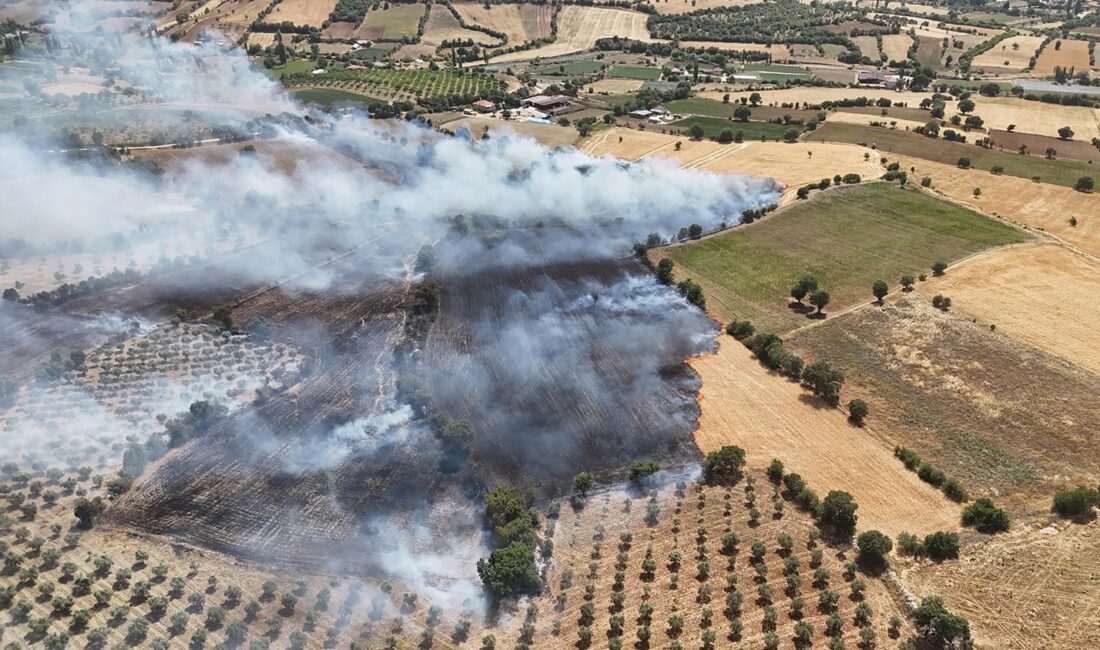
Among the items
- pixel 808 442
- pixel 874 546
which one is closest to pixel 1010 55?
pixel 808 442

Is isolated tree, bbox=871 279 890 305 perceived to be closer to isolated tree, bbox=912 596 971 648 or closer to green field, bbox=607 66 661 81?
isolated tree, bbox=912 596 971 648

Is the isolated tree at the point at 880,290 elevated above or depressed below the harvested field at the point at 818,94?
below

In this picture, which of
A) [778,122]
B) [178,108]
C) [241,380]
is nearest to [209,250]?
[241,380]

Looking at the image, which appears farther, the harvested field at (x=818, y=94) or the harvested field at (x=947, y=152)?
the harvested field at (x=818, y=94)

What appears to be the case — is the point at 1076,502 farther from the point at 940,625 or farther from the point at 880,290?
the point at 880,290

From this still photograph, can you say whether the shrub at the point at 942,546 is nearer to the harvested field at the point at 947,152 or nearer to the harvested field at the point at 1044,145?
the harvested field at the point at 947,152

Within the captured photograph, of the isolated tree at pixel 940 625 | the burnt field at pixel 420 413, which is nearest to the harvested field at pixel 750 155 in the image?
the burnt field at pixel 420 413

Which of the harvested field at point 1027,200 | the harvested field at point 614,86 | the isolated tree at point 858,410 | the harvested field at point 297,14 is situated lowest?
the isolated tree at point 858,410

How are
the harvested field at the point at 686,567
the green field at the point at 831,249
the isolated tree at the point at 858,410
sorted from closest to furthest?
the harvested field at the point at 686,567
the isolated tree at the point at 858,410
the green field at the point at 831,249
